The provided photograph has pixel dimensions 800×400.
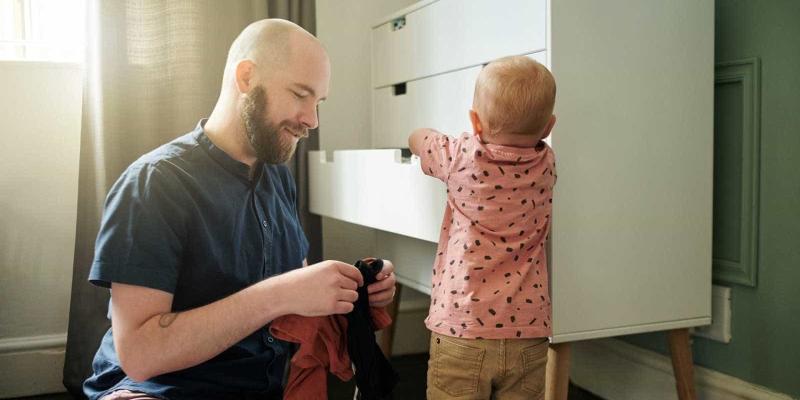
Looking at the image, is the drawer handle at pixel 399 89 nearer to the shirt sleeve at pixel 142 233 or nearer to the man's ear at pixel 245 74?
the man's ear at pixel 245 74

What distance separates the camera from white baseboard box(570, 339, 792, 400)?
162cm

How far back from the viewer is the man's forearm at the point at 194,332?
0.94 meters

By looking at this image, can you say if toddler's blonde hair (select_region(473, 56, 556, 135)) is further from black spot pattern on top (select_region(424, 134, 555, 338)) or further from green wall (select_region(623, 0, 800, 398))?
green wall (select_region(623, 0, 800, 398))

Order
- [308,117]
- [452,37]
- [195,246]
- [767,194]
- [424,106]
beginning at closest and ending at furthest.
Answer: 1. [195,246]
2. [308,117]
3. [767,194]
4. [452,37]
5. [424,106]

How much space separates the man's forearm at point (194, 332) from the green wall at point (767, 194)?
1109 mm

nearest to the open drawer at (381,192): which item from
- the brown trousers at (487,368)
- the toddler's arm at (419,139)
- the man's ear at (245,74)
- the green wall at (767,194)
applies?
the toddler's arm at (419,139)

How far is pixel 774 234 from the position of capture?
1.52m

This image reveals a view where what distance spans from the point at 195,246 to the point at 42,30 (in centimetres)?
144

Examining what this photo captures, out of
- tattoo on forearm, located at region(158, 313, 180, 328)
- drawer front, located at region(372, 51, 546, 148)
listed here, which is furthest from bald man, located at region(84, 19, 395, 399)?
drawer front, located at region(372, 51, 546, 148)

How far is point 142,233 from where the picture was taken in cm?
96

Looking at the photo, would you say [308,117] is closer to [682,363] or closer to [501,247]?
[501,247]

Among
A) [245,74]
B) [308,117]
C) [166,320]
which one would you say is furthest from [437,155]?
[166,320]

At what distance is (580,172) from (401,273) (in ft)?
2.55

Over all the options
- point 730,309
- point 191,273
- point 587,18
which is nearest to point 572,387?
point 730,309
